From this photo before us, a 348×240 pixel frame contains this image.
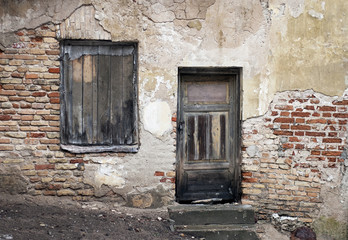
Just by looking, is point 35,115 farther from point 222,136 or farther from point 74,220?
point 222,136

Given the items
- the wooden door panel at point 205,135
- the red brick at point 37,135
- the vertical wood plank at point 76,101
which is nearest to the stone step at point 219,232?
the wooden door panel at point 205,135

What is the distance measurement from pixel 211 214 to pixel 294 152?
1.39 metres

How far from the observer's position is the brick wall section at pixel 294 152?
5.30 m

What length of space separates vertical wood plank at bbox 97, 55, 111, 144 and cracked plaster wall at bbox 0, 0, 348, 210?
0.35m

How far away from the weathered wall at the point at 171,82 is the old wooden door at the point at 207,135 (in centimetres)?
25

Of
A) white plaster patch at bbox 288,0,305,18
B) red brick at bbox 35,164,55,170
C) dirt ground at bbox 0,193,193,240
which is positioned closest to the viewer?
dirt ground at bbox 0,193,193,240

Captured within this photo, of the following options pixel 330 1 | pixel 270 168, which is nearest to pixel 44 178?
pixel 270 168

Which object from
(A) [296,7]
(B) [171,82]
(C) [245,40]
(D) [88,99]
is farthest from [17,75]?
(A) [296,7]

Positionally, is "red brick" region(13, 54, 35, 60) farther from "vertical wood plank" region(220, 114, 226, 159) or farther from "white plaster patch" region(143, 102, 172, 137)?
"vertical wood plank" region(220, 114, 226, 159)

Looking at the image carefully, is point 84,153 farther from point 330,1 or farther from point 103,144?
point 330,1

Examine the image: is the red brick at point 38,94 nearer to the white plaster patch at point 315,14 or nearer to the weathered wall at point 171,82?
the weathered wall at point 171,82

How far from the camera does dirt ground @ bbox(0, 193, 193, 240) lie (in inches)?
171

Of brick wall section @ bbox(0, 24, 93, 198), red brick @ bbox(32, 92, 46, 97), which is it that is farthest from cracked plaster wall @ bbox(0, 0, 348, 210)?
red brick @ bbox(32, 92, 46, 97)

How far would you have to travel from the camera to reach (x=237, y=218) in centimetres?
527
